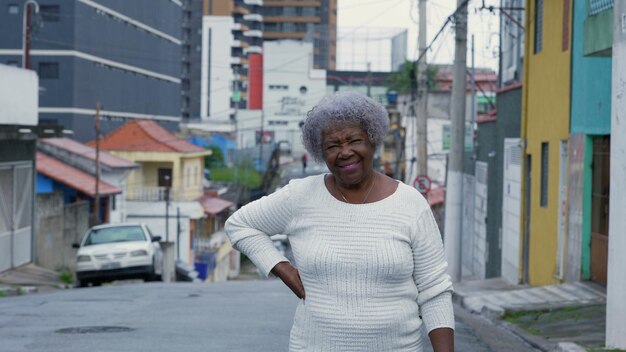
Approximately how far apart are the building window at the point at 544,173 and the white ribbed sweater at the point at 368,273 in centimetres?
1684

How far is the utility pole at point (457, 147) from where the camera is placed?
2291cm

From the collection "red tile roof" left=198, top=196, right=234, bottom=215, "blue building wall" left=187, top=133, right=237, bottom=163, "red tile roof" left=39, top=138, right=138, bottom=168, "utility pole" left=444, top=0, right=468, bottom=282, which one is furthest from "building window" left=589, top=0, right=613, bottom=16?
"blue building wall" left=187, top=133, right=237, bottom=163

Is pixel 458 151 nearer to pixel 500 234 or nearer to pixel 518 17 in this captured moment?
pixel 500 234

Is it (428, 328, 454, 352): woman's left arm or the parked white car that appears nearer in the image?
(428, 328, 454, 352): woman's left arm

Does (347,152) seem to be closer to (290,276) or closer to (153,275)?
(290,276)

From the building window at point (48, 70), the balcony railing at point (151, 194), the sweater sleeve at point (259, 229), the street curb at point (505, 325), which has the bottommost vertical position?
the balcony railing at point (151, 194)

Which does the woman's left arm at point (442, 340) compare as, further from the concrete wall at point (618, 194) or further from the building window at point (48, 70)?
the building window at point (48, 70)

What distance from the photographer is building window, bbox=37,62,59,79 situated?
63.0 metres

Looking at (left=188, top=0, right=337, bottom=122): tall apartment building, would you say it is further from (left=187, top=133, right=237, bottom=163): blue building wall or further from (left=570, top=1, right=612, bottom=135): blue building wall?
(left=570, top=1, right=612, bottom=135): blue building wall

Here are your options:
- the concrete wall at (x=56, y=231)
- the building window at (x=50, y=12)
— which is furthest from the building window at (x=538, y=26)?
the building window at (x=50, y=12)

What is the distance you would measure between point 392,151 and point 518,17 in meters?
42.5

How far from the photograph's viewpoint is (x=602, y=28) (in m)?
14.4

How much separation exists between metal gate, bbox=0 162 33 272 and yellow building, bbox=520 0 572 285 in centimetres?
1200

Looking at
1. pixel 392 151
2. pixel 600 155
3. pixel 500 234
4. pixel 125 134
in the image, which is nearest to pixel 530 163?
pixel 500 234
